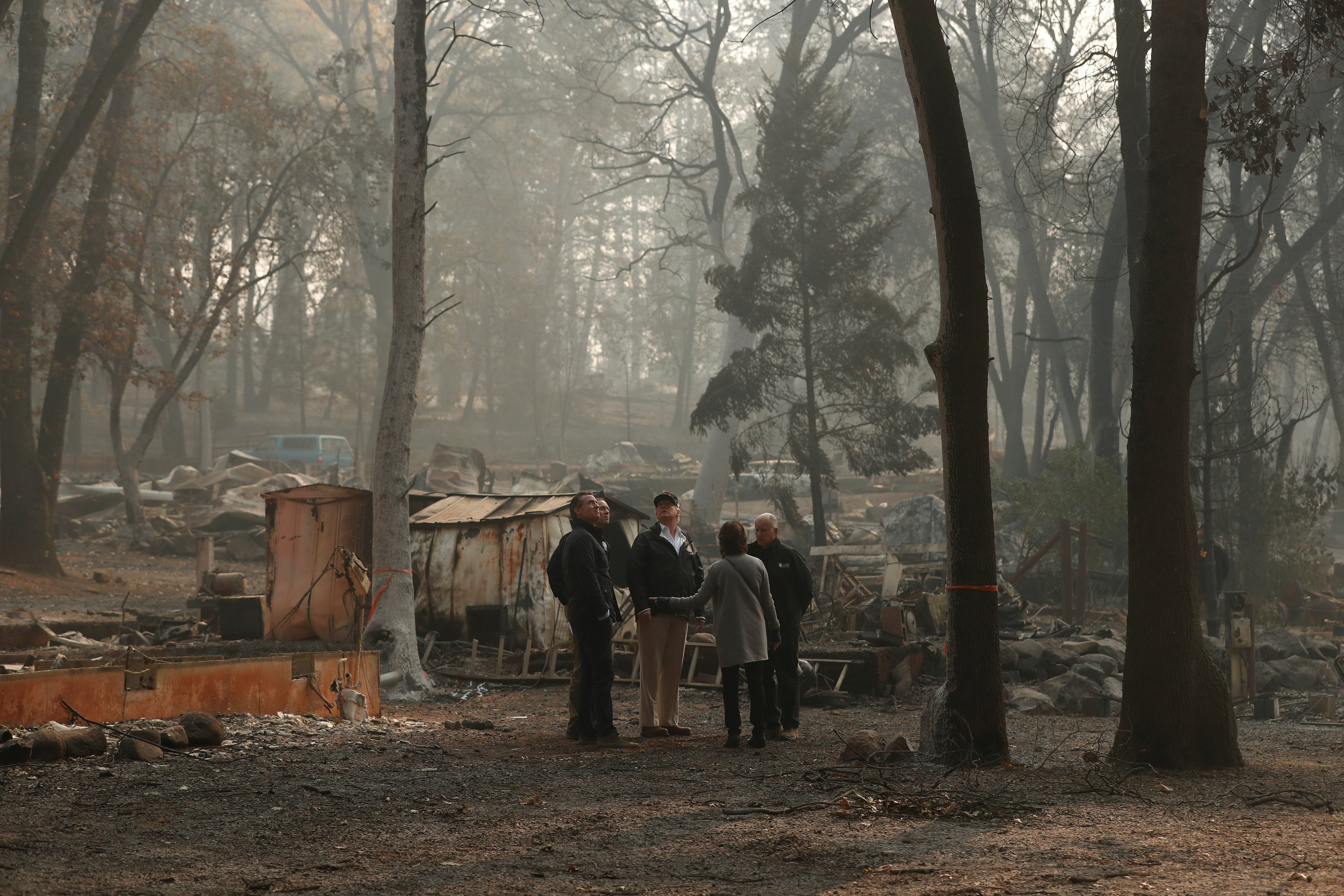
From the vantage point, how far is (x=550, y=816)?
223 inches

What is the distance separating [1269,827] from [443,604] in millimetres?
11133

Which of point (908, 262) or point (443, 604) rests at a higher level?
point (908, 262)

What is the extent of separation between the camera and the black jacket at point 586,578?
26.1 feet

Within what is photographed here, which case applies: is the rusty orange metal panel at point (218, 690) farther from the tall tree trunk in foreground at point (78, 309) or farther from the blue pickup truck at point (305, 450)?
the blue pickup truck at point (305, 450)

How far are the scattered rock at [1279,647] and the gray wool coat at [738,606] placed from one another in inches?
395

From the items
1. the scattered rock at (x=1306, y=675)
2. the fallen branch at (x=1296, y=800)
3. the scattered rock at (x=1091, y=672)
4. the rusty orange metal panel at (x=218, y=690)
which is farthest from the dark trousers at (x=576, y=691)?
the scattered rock at (x=1306, y=675)

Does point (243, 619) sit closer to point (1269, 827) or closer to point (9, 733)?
point (9, 733)

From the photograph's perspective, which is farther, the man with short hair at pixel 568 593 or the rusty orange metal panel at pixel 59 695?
the man with short hair at pixel 568 593

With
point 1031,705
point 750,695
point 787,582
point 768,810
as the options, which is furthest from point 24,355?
point 768,810

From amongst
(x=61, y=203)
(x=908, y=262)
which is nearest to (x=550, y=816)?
(x=61, y=203)

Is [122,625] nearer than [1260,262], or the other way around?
[122,625]

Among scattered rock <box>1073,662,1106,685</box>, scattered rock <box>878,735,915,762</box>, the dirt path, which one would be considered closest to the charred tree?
scattered rock <box>1073,662,1106,685</box>

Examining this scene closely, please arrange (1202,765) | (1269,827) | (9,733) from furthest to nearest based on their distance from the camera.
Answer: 1. (1202,765)
2. (9,733)
3. (1269,827)

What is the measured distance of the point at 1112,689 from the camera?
12938 mm
